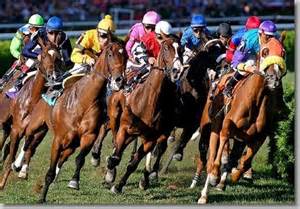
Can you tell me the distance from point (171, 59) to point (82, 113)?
1063mm

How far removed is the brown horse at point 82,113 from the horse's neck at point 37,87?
1.10m

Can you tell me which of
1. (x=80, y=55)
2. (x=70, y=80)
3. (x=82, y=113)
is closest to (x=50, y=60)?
(x=70, y=80)

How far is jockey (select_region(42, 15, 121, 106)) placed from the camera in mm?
10719

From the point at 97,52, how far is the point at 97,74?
3.93 ft

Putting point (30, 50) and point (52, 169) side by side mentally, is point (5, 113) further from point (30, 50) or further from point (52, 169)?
point (52, 169)

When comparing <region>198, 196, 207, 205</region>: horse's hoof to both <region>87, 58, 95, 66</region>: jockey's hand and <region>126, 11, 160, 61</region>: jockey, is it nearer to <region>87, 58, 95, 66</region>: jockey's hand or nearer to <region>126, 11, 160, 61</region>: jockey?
<region>87, 58, 95, 66</region>: jockey's hand

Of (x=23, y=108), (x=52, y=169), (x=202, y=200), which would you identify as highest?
(x=23, y=108)

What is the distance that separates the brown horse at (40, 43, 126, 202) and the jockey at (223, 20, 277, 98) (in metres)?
1.36

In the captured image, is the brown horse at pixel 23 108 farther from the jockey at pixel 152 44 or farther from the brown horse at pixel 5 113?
the jockey at pixel 152 44

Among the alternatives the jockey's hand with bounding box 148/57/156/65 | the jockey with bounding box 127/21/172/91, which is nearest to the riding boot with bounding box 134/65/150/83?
the jockey with bounding box 127/21/172/91

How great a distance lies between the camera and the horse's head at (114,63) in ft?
32.2

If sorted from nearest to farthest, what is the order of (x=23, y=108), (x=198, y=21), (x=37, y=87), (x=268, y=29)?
(x=268, y=29) < (x=37, y=87) < (x=23, y=108) < (x=198, y=21)

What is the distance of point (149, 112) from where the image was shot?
10734 mm

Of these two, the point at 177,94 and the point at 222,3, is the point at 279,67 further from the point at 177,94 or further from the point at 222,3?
the point at 222,3
